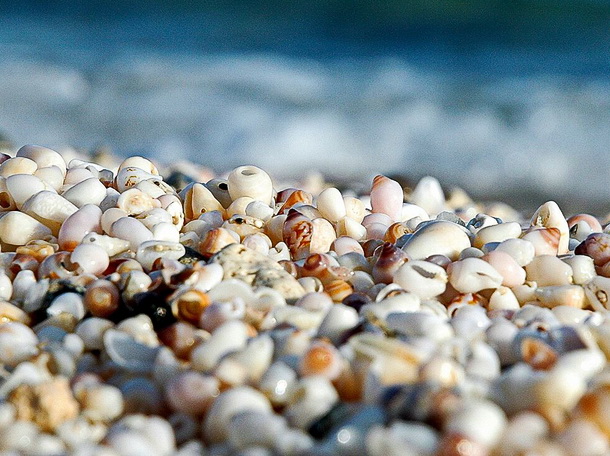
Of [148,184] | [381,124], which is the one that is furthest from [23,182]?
[381,124]

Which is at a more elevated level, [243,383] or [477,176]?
[243,383]

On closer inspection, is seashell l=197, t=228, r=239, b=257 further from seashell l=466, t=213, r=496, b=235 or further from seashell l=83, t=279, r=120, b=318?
seashell l=466, t=213, r=496, b=235

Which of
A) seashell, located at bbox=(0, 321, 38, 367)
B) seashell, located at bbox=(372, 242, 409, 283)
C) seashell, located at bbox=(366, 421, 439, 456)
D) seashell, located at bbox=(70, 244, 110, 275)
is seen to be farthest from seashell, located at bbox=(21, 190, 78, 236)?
seashell, located at bbox=(366, 421, 439, 456)

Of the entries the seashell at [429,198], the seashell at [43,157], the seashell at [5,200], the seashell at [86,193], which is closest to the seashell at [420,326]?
the seashell at [86,193]

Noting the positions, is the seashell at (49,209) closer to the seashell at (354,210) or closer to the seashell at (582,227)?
the seashell at (354,210)

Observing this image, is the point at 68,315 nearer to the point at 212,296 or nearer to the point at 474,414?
the point at 212,296
